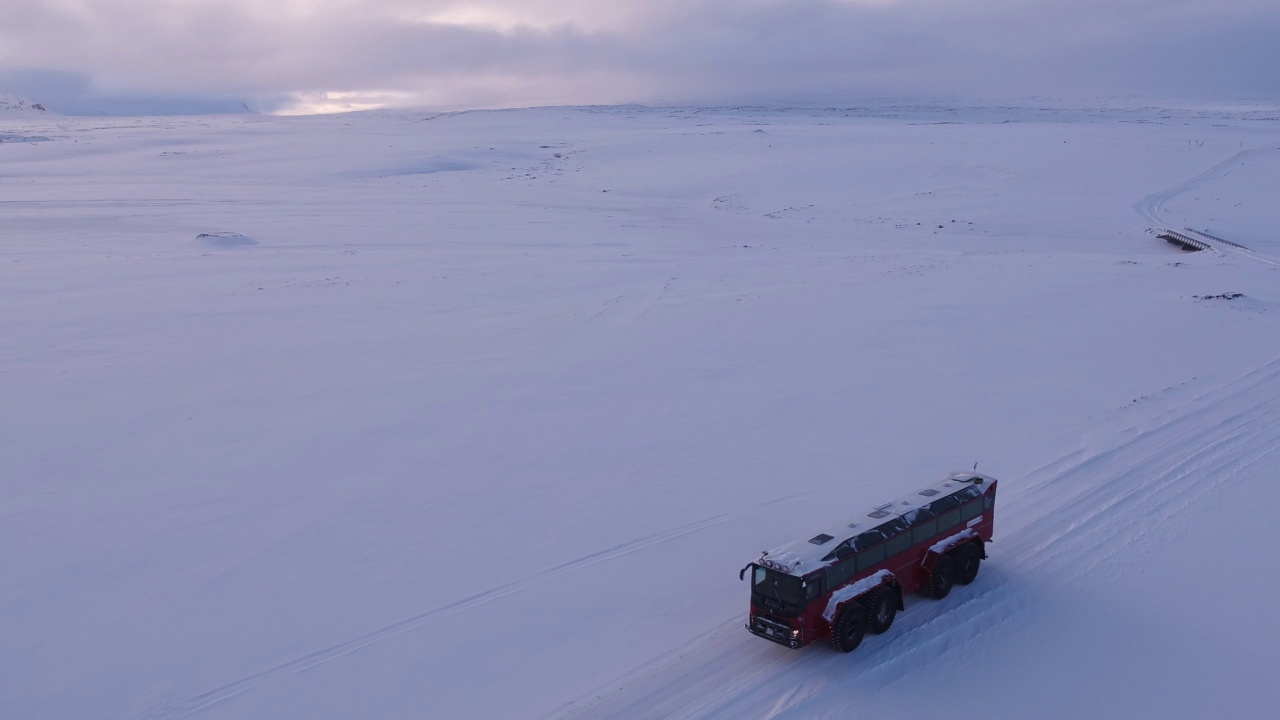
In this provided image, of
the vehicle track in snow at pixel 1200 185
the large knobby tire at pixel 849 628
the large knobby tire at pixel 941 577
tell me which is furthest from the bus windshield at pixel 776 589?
the vehicle track in snow at pixel 1200 185

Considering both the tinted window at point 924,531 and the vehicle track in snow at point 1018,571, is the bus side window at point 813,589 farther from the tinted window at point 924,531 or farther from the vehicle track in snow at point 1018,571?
the tinted window at point 924,531


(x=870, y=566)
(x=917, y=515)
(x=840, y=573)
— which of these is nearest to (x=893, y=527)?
(x=917, y=515)

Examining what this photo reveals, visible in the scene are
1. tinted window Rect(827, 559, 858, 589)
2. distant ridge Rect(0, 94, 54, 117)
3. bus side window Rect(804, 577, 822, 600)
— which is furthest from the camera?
distant ridge Rect(0, 94, 54, 117)

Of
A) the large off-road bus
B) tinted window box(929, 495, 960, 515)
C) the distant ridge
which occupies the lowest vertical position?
the large off-road bus

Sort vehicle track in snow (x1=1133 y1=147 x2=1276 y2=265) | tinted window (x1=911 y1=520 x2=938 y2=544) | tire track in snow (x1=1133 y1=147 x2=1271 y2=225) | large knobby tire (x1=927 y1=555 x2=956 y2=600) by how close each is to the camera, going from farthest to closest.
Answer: tire track in snow (x1=1133 y1=147 x2=1271 y2=225) → vehicle track in snow (x1=1133 y1=147 x2=1276 y2=265) → large knobby tire (x1=927 y1=555 x2=956 y2=600) → tinted window (x1=911 y1=520 x2=938 y2=544)

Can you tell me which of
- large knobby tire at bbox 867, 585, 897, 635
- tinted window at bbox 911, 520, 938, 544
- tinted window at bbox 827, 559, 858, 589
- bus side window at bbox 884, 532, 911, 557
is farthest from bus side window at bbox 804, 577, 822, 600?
tinted window at bbox 911, 520, 938, 544

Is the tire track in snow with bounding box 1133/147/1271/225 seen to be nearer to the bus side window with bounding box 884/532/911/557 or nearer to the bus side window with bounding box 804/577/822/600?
the bus side window with bounding box 884/532/911/557

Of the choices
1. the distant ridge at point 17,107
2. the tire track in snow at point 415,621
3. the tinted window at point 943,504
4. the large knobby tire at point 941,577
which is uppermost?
the distant ridge at point 17,107

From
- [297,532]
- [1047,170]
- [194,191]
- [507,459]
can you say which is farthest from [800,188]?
[297,532]
